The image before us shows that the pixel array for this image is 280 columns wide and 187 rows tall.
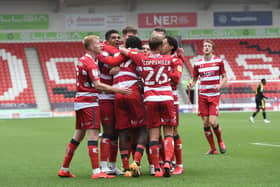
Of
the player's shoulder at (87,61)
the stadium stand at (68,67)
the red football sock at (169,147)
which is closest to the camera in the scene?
the player's shoulder at (87,61)

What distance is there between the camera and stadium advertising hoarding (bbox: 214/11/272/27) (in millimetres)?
39438

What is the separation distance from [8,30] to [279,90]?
18177 mm

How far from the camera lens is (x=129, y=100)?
25.1 feet

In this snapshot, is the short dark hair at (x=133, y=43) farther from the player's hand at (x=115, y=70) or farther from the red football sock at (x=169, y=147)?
the red football sock at (x=169, y=147)

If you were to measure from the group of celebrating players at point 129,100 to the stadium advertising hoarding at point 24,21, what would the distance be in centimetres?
2999

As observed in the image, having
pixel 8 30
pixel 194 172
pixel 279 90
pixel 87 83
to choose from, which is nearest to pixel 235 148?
pixel 194 172

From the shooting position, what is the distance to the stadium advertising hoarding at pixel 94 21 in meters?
37.8

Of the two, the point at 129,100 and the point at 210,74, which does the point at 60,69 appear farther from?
the point at 129,100

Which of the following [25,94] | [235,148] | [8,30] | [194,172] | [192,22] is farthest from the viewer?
[192,22]

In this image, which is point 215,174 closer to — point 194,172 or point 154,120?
point 194,172

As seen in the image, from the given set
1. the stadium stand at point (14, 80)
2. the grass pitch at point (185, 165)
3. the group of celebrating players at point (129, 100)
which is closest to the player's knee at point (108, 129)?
the group of celebrating players at point (129, 100)

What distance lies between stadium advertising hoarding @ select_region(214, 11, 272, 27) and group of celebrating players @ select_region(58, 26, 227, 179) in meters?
32.0

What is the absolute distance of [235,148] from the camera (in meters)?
11.7

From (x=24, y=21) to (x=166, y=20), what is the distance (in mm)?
9852
